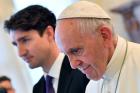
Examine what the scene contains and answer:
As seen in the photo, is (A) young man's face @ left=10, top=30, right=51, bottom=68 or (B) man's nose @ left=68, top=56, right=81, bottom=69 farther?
(A) young man's face @ left=10, top=30, right=51, bottom=68

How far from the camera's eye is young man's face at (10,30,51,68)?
2.38m

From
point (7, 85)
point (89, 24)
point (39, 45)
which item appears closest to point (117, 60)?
point (89, 24)

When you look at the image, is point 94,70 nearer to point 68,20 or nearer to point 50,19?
point 68,20

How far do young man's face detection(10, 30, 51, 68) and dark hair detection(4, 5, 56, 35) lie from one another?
0.12ft

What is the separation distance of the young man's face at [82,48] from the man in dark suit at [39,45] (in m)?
0.56

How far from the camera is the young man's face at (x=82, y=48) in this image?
5.45 ft

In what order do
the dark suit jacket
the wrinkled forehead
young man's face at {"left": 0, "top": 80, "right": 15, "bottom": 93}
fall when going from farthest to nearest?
young man's face at {"left": 0, "top": 80, "right": 15, "bottom": 93}
the dark suit jacket
the wrinkled forehead

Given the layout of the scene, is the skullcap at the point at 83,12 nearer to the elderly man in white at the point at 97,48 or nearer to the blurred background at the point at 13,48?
the elderly man in white at the point at 97,48

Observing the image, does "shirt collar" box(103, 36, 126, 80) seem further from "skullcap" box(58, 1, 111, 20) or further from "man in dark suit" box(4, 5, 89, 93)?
"man in dark suit" box(4, 5, 89, 93)

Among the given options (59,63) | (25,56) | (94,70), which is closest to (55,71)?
(59,63)

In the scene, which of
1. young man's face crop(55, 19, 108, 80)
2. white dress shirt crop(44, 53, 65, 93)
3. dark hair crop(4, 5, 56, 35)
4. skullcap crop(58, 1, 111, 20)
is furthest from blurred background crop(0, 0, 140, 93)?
young man's face crop(55, 19, 108, 80)

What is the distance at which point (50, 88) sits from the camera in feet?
7.82

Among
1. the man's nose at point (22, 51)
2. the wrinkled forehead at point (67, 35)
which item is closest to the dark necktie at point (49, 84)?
the man's nose at point (22, 51)

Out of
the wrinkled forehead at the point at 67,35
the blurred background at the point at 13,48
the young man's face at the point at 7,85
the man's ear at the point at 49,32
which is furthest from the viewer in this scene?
the blurred background at the point at 13,48
